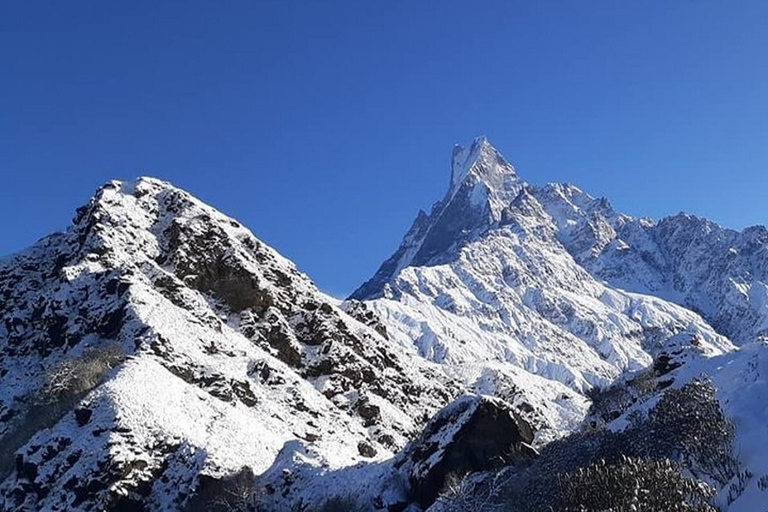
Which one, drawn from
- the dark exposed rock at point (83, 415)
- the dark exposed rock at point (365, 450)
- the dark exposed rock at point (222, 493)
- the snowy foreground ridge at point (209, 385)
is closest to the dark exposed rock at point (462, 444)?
the snowy foreground ridge at point (209, 385)

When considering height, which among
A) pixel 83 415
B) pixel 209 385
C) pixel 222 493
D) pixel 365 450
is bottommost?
pixel 222 493

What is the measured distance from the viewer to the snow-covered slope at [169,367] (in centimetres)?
5478

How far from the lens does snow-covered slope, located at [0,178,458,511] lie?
54781 mm

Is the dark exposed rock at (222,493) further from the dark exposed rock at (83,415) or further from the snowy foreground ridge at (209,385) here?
the dark exposed rock at (83,415)

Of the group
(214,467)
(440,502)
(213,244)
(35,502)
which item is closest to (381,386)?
(213,244)

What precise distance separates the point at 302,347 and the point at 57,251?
141 ft

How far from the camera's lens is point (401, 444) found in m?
85.6

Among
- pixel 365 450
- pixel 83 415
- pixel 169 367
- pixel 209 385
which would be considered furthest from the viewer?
pixel 209 385

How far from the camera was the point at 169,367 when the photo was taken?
7006 cm

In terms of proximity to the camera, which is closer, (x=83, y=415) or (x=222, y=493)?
(x=222, y=493)

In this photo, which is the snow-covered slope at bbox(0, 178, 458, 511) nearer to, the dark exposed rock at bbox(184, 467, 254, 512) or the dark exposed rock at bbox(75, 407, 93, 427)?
the dark exposed rock at bbox(75, 407, 93, 427)

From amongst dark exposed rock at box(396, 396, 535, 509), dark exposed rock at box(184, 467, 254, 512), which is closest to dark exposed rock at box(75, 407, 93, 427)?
dark exposed rock at box(184, 467, 254, 512)

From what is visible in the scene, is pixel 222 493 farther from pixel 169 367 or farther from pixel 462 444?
pixel 169 367

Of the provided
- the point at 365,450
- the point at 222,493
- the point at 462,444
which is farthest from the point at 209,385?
the point at 462,444
